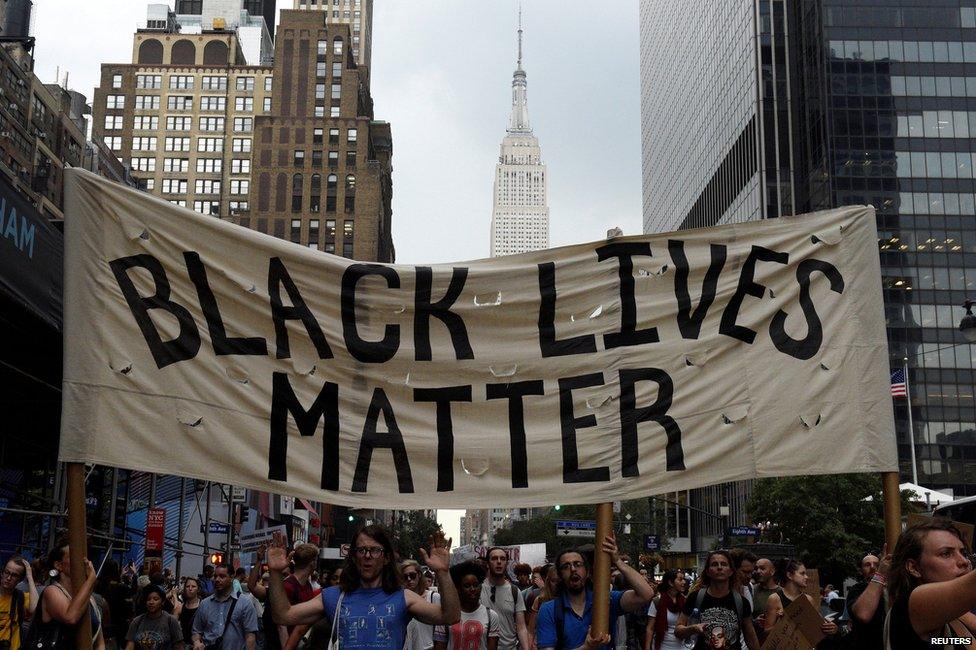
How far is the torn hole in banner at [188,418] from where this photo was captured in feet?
19.3

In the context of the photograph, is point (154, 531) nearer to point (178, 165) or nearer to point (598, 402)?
point (598, 402)

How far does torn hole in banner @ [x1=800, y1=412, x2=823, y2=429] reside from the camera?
612 cm

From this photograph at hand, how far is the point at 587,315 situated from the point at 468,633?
4491 mm

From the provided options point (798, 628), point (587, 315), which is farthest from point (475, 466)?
point (798, 628)

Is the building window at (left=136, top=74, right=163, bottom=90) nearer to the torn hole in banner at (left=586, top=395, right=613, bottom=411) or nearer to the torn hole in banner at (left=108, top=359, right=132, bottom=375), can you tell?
the torn hole in banner at (left=108, top=359, right=132, bottom=375)

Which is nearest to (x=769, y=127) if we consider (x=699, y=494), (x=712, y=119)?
(x=712, y=119)

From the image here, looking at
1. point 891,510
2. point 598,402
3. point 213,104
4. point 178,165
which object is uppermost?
point 213,104

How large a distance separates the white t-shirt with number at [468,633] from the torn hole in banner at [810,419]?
468 cm

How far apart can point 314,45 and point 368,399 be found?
401 feet

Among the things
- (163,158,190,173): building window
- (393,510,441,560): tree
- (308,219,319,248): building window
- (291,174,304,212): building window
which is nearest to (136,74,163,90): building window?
(163,158,190,173): building window

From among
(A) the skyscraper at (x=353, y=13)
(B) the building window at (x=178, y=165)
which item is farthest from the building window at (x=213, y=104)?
(A) the skyscraper at (x=353, y=13)

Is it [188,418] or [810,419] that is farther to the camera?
[810,419]

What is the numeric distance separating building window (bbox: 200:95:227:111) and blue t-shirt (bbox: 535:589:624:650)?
129m

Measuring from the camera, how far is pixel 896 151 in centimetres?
7794
